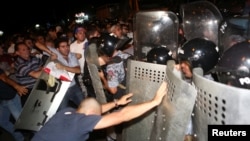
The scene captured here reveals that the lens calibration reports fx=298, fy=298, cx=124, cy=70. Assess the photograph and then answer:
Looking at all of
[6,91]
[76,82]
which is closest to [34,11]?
[76,82]

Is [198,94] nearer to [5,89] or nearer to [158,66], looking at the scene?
[158,66]

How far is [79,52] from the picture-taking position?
6824 mm

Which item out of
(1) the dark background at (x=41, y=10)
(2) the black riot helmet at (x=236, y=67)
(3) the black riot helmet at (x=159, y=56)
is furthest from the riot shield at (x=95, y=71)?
(1) the dark background at (x=41, y=10)

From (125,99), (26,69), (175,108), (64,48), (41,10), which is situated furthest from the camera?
(41,10)

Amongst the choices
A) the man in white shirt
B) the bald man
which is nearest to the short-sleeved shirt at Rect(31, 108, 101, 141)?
the bald man

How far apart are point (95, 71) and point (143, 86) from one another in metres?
1.04

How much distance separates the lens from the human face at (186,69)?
3.46 meters

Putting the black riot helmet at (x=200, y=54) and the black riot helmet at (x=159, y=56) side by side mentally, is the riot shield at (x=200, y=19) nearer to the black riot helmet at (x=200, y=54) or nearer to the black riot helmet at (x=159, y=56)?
the black riot helmet at (x=159, y=56)

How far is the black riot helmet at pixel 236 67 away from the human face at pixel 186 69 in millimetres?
367

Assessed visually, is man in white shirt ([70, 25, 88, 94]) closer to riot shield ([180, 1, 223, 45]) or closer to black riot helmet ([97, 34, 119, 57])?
black riot helmet ([97, 34, 119, 57])

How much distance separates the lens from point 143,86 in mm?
3609

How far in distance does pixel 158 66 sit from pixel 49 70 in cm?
281

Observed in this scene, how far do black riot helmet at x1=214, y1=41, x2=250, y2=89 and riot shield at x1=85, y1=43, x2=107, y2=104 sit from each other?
1876mm

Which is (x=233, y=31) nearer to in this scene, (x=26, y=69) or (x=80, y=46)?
(x=80, y=46)
